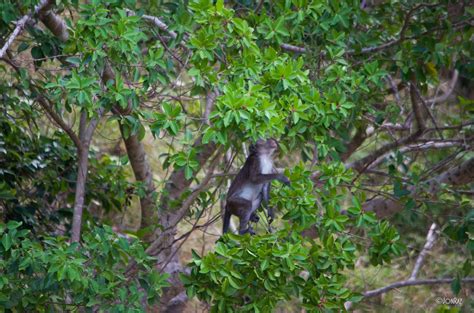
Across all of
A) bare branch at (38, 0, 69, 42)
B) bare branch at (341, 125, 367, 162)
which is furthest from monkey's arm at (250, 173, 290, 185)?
bare branch at (341, 125, 367, 162)

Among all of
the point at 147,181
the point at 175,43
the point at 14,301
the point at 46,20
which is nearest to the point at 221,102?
the point at 175,43

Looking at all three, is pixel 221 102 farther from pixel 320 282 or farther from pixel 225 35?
pixel 320 282

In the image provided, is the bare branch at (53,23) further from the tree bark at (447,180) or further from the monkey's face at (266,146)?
the tree bark at (447,180)

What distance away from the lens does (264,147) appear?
5.71 m

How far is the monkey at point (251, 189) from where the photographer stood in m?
5.42

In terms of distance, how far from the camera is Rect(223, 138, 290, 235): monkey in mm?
5418

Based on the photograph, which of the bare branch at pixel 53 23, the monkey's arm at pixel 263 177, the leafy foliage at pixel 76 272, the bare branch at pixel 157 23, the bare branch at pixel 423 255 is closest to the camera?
the leafy foliage at pixel 76 272

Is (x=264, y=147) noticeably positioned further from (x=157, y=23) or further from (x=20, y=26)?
(x=20, y=26)

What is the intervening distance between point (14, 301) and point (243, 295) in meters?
1.43

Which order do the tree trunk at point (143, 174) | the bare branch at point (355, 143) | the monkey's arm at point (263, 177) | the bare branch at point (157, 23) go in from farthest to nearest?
the bare branch at point (355, 143) → the tree trunk at point (143, 174) → the bare branch at point (157, 23) → the monkey's arm at point (263, 177)

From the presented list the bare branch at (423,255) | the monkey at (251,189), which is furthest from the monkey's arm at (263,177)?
the bare branch at (423,255)

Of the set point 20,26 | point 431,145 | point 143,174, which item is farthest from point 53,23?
point 431,145

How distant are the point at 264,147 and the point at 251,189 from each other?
0.38 m

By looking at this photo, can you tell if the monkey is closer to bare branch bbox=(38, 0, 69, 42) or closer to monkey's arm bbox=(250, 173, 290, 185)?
monkey's arm bbox=(250, 173, 290, 185)
